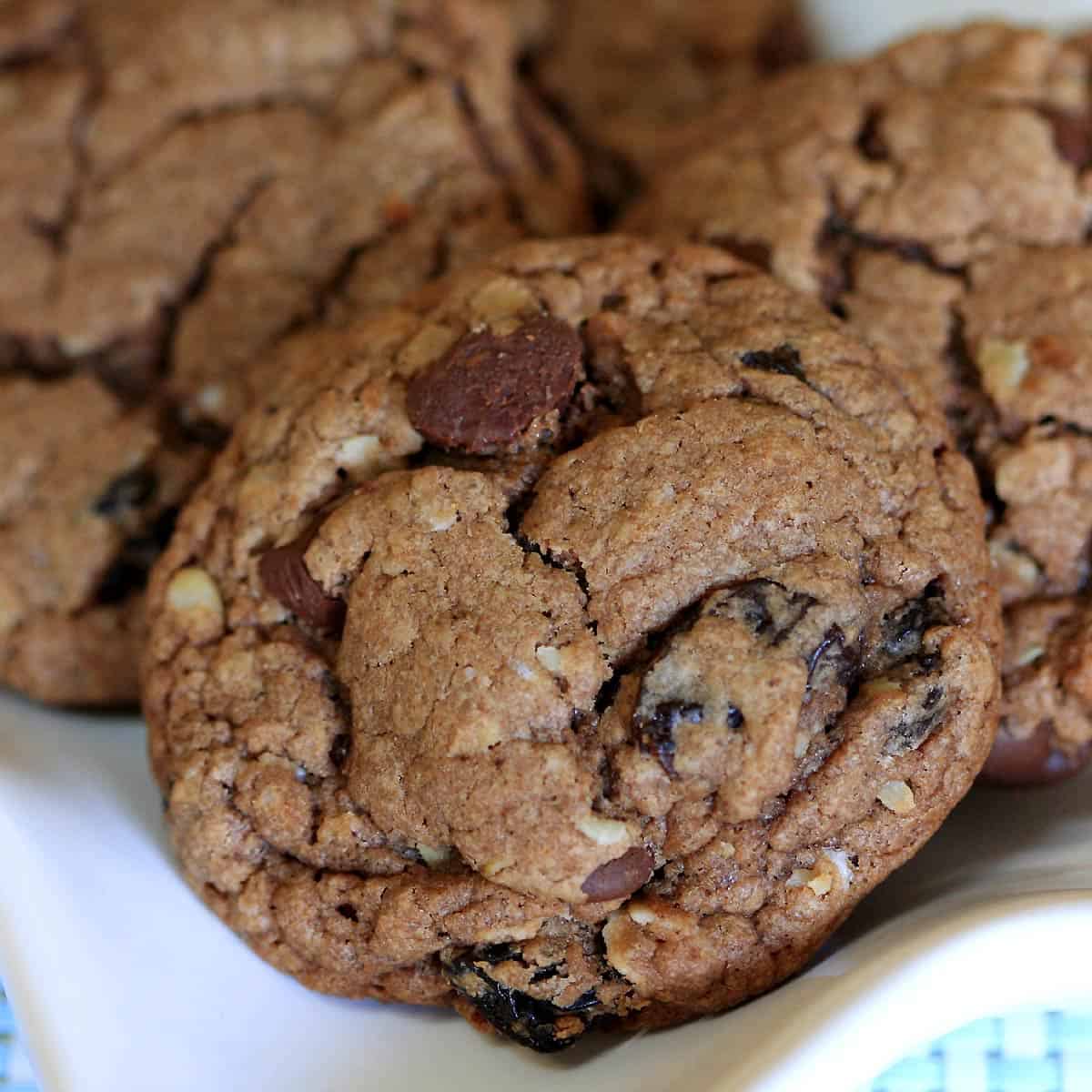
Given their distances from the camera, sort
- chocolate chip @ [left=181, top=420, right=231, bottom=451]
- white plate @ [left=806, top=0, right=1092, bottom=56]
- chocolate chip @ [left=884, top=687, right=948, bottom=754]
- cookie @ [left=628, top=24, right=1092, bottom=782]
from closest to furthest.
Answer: chocolate chip @ [left=884, top=687, right=948, bottom=754] → cookie @ [left=628, top=24, right=1092, bottom=782] → chocolate chip @ [left=181, top=420, right=231, bottom=451] → white plate @ [left=806, top=0, right=1092, bottom=56]

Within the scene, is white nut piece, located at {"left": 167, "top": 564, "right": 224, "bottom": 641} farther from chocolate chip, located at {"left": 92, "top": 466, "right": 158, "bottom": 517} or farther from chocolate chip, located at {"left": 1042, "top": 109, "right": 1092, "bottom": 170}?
chocolate chip, located at {"left": 1042, "top": 109, "right": 1092, "bottom": 170}

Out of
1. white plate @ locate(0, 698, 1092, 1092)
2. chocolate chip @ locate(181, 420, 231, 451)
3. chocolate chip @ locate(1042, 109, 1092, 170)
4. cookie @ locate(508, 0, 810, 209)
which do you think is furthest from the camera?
cookie @ locate(508, 0, 810, 209)

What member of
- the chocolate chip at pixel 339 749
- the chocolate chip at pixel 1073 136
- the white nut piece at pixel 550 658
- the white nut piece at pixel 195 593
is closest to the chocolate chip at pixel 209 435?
the white nut piece at pixel 195 593

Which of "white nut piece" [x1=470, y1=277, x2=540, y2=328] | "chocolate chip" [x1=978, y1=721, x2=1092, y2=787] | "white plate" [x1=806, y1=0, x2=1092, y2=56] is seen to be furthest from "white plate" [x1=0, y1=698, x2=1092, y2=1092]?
A: "white plate" [x1=806, y1=0, x2=1092, y2=56]

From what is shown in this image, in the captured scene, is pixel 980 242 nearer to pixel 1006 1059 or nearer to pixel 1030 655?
pixel 1030 655

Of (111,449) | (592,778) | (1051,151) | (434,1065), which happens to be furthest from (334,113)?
(434,1065)

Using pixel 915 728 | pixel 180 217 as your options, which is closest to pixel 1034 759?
pixel 915 728
